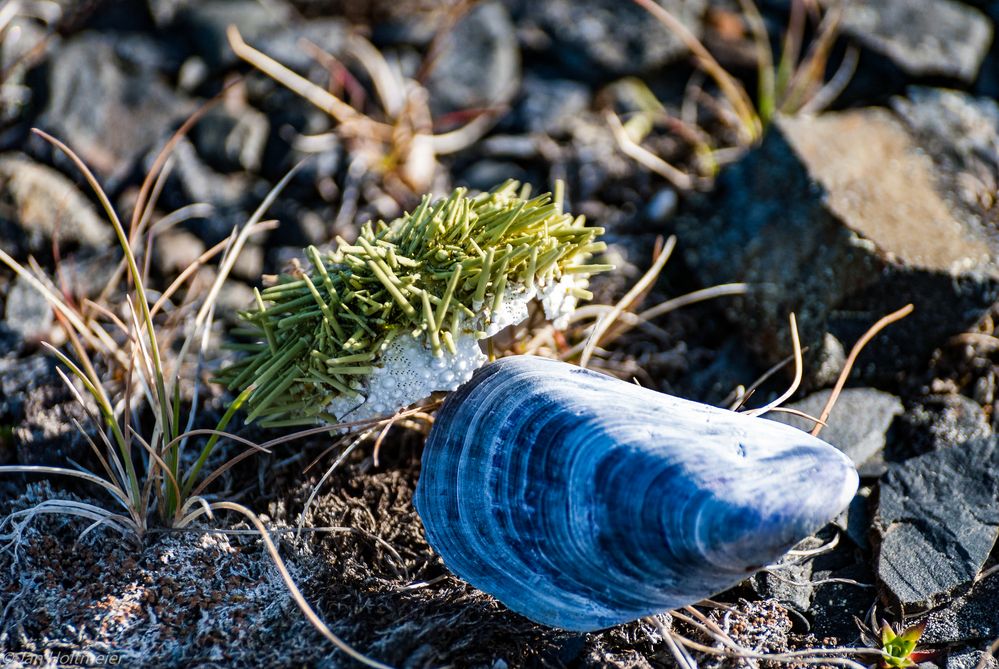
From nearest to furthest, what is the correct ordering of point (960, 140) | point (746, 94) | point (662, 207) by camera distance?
1. point (960, 140)
2. point (662, 207)
3. point (746, 94)

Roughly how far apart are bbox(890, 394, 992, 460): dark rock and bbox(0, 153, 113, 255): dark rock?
2892mm

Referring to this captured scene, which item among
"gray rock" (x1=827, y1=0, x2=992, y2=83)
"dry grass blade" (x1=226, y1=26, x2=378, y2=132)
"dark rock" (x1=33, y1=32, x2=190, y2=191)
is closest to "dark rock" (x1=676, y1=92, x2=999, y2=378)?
"gray rock" (x1=827, y1=0, x2=992, y2=83)

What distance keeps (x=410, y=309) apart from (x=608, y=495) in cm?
60

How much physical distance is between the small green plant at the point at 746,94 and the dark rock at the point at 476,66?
1.69 ft

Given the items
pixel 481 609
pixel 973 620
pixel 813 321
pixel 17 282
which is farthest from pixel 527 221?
pixel 17 282

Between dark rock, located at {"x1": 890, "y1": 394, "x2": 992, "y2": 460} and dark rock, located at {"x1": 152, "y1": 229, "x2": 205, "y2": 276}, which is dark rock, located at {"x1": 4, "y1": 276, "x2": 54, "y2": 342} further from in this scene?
dark rock, located at {"x1": 890, "y1": 394, "x2": 992, "y2": 460}

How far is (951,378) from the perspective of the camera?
253 centimetres

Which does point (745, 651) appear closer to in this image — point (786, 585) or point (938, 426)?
point (786, 585)

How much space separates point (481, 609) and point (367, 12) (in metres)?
2.84

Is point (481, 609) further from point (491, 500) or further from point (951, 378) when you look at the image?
point (951, 378)

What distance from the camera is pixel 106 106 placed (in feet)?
10.9

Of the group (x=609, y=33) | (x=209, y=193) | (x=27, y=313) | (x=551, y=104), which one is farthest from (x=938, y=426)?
(x=27, y=313)

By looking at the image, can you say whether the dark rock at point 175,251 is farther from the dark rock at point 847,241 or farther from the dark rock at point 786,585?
the dark rock at point 786,585

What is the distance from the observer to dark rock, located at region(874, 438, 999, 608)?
202 cm
